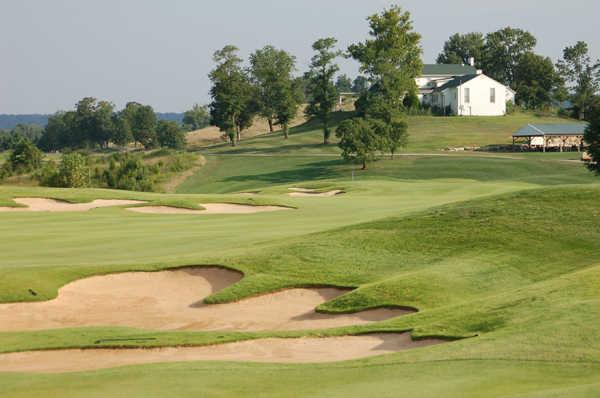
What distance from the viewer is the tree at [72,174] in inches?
3482

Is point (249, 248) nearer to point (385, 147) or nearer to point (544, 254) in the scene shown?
point (544, 254)

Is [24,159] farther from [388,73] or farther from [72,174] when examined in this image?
[388,73]

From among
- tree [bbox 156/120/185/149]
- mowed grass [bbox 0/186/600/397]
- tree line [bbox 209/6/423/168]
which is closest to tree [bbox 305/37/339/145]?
tree line [bbox 209/6/423/168]

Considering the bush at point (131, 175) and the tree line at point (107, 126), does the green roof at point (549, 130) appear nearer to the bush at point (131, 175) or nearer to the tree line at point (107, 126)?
the bush at point (131, 175)

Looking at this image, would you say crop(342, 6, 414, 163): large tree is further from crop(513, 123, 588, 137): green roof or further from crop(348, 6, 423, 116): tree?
crop(513, 123, 588, 137): green roof

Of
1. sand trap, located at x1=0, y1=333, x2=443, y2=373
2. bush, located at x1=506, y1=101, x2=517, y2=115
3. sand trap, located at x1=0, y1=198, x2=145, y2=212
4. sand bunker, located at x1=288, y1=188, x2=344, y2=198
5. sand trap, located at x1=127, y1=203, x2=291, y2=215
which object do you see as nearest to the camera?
sand trap, located at x1=0, y1=333, x2=443, y2=373

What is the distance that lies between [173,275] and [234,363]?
10281mm

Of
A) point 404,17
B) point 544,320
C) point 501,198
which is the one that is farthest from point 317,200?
point 404,17

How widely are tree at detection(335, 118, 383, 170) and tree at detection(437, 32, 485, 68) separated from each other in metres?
92.3

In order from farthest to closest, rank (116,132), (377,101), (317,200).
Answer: (116,132) → (377,101) → (317,200)

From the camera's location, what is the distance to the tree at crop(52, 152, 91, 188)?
88438 mm

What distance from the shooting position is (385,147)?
9262 cm

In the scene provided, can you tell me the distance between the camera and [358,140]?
298ft

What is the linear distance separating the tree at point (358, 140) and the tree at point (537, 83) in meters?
66.7
